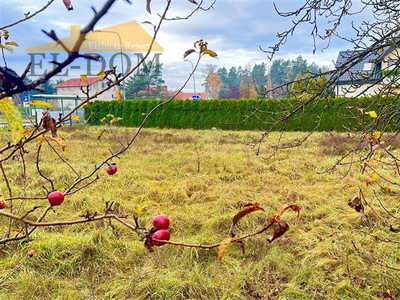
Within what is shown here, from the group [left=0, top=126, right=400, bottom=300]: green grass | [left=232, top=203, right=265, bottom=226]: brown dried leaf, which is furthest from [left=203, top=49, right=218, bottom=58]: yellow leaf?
[left=0, top=126, right=400, bottom=300]: green grass

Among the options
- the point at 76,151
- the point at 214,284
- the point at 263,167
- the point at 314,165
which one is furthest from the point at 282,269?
the point at 76,151

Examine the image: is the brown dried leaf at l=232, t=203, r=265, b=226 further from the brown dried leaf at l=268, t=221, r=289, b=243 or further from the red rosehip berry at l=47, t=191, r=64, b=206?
the red rosehip berry at l=47, t=191, r=64, b=206

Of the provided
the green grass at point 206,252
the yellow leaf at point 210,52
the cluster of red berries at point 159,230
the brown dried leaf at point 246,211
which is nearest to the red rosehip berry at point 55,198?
the cluster of red berries at point 159,230

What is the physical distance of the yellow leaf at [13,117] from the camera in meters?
0.33

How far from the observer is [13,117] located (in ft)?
1.10

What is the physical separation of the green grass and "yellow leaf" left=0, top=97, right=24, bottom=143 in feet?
5.56

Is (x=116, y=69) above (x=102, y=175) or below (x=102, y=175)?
above

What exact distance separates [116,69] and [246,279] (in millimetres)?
1699

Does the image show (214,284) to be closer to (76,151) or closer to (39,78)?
(39,78)

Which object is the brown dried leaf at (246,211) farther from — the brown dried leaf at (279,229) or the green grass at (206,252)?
the green grass at (206,252)

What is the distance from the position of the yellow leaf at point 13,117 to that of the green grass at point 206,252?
1.69 m

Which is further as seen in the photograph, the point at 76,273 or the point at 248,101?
the point at 248,101

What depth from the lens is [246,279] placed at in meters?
1.89

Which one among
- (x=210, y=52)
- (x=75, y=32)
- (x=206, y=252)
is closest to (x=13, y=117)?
(x=75, y=32)
